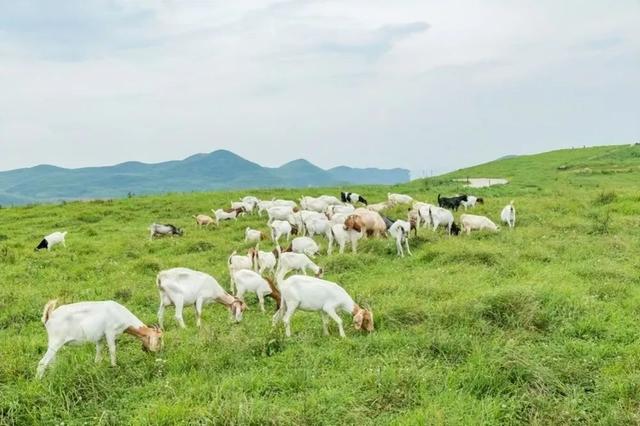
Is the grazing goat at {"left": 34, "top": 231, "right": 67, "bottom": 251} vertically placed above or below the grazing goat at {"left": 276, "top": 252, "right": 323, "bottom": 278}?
above

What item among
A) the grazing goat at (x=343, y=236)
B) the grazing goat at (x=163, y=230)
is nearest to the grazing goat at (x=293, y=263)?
the grazing goat at (x=343, y=236)

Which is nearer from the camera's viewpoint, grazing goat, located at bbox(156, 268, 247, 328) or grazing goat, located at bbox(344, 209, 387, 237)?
grazing goat, located at bbox(156, 268, 247, 328)

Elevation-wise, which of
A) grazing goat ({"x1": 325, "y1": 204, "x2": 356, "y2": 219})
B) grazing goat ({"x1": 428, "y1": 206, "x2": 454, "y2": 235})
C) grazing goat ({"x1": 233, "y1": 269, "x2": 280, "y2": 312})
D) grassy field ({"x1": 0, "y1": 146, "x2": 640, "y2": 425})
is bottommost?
grassy field ({"x1": 0, "y1": 146, "x2": 640, "y2": 425})

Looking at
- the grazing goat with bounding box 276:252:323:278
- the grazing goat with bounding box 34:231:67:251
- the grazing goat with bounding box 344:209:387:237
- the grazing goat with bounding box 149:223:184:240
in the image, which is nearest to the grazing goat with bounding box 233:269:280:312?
the grazing goat with bounding box 276:252:323:278

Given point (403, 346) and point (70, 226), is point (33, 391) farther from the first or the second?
point (70, 226)

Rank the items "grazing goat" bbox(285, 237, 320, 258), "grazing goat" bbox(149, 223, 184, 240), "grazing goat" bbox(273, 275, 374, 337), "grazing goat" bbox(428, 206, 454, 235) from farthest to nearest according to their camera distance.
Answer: "grazing goat" bbox(149, 223, 184, 240), "grazing goat" bbox(428, 206, 454, 235), "grazing goat" bbox(285, 237, 320, 258), "grazing goat" bbox(273, 275, 374, 337)

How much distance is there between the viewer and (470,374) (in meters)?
7.78

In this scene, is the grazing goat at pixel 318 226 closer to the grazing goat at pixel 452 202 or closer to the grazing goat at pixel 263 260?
the grazing goat at pixel 263 260

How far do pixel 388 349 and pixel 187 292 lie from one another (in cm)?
394

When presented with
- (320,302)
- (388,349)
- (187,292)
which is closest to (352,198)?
(187,292)

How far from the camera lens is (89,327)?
8.23 m

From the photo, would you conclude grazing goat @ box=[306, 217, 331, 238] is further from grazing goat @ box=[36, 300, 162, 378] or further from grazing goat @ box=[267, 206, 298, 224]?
grazing goat @ box=[36, 300, 162, 378]

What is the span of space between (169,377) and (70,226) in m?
20.8

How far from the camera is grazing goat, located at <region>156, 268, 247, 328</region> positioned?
10.7 metres
